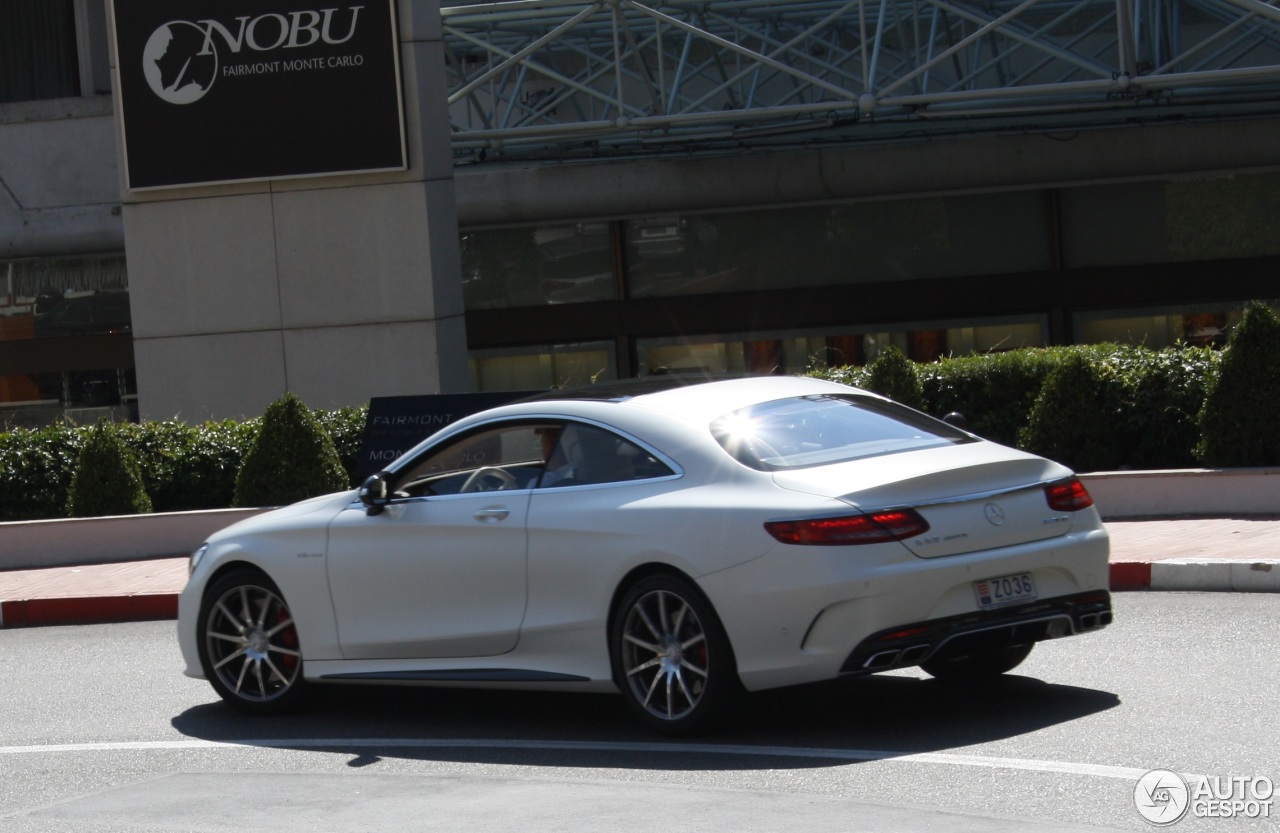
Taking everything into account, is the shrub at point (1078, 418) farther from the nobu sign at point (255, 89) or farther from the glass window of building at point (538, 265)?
the glass window of building at point (538, 265)

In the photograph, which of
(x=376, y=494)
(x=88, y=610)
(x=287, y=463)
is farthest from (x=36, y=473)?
(x=376, y=494)

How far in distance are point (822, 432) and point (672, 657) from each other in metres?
1.25

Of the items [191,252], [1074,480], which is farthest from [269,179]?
[1074,480]

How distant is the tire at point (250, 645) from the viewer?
29.0 ft

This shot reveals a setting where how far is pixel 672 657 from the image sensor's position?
7.34 metres

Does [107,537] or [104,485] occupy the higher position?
[104,485]

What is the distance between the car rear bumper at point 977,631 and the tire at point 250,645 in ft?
10.4

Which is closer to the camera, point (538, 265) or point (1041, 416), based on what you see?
point (1041, 416)

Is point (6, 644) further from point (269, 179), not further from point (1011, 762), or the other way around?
point (1011, 762)

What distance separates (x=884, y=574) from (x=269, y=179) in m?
12.5

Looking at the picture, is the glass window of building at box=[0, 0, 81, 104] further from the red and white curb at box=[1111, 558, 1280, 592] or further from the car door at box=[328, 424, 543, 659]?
the red and white curb at box=[1111, 558, 1280, 592]

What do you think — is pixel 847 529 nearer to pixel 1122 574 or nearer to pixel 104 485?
pixel 1122 574

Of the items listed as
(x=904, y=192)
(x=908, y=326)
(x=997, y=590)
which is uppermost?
(x=904, y=192)

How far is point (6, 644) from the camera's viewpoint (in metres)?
12.5
